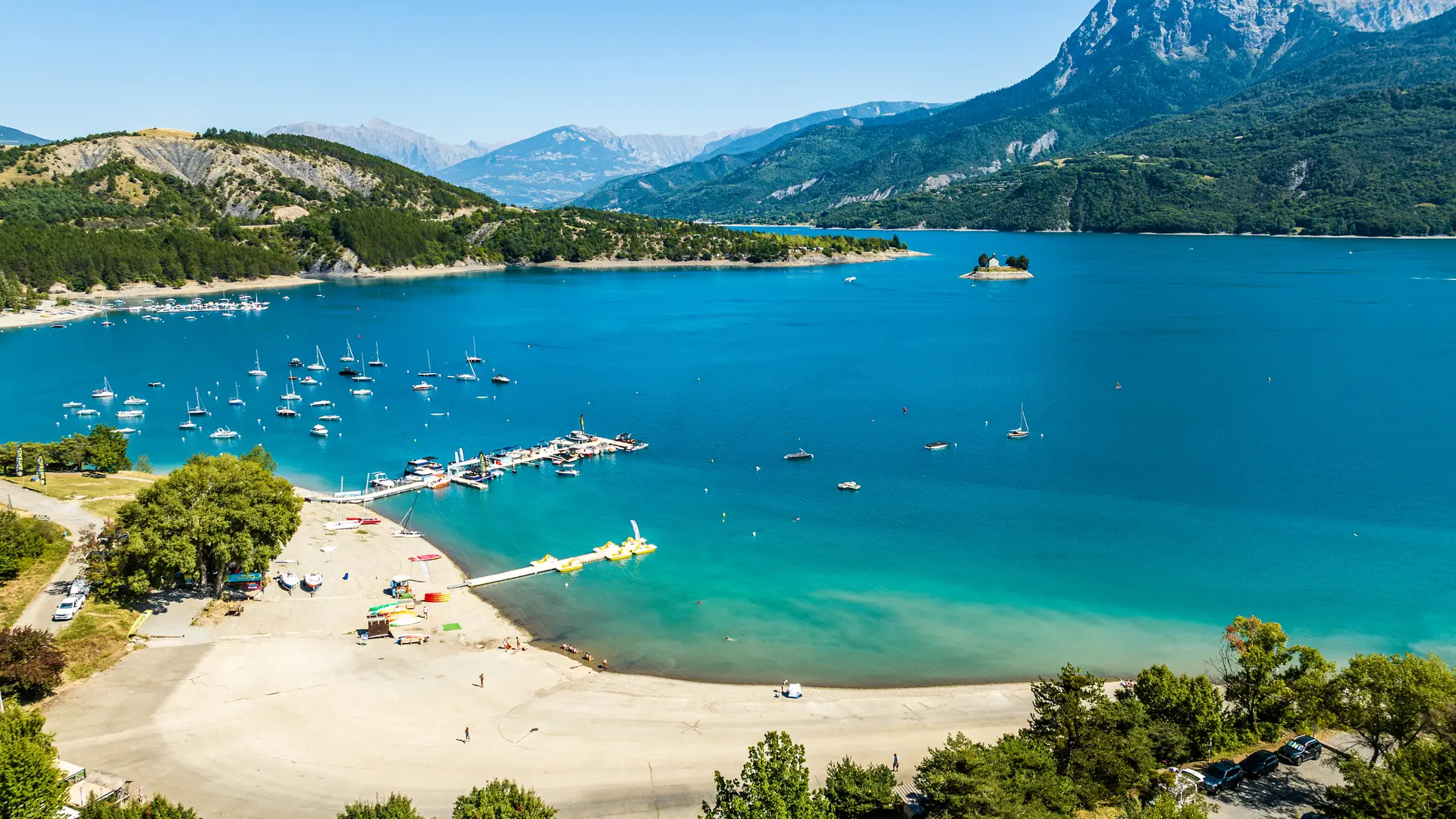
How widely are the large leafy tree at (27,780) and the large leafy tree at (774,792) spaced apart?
1780cm

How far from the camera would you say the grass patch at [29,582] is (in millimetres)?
38453

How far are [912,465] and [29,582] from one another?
55.4m

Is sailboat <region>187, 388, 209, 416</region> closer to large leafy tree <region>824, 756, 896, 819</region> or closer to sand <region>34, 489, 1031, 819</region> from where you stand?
sand <region>34, 489, 1031, 819</region>

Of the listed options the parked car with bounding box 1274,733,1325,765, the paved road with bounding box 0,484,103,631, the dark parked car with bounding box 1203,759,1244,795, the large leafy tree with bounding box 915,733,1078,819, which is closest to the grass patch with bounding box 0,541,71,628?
the paved road with bounding box 0,484,103,631

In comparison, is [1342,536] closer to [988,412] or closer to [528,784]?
[988,412]

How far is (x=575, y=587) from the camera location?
4816 cm

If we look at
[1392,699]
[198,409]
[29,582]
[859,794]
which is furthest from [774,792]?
[198,409]

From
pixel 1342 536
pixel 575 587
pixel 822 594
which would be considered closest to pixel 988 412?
pixel 1342 536

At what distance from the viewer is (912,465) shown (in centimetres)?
6919

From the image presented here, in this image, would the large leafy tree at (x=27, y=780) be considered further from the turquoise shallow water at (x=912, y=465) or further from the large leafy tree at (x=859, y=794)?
the large leafy tree at (x=859, y=794)

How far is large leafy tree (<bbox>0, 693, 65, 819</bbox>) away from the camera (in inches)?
894

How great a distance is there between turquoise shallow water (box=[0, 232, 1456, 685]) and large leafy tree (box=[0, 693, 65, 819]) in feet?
68.8

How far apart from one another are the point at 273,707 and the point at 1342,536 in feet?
191

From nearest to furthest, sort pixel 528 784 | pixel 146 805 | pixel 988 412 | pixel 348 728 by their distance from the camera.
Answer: pixel 146 805, pixel 528 784, pixel 348 728, pixel 988 412
